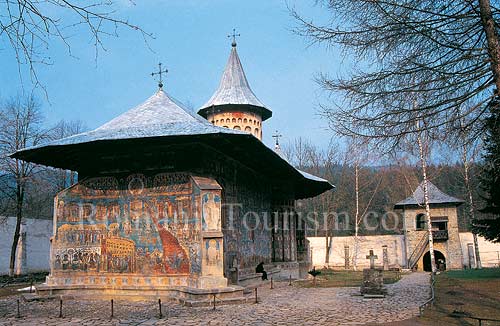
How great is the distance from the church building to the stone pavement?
32.8 inches

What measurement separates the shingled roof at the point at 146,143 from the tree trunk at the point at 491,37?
→ 6.35m

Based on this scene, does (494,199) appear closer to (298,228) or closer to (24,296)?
Result: (298,228)

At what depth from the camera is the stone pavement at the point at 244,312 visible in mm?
9117

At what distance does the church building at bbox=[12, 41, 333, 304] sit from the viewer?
12.2 meters

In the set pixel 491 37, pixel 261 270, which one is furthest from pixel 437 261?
pixel 491 37

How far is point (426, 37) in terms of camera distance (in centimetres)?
671

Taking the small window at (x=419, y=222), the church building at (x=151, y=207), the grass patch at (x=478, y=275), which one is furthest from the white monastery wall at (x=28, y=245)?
the small window at (x=419, y=222)

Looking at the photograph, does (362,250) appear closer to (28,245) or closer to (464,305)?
(28,245)

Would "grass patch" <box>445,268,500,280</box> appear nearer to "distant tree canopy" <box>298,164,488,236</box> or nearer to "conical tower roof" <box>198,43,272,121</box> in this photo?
"conical tower roof" <box>198,43,272,121</box>

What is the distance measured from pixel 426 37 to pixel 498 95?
128 cm

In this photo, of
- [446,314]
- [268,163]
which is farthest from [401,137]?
[268,163]

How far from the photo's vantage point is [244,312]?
10.1m

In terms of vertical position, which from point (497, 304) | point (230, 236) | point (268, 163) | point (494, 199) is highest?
point (268, 163)

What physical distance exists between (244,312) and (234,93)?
→ 1729cm
